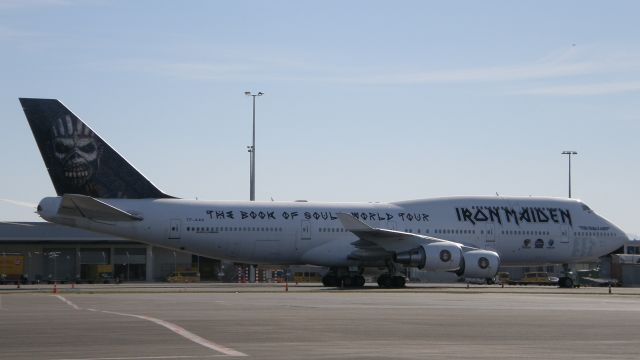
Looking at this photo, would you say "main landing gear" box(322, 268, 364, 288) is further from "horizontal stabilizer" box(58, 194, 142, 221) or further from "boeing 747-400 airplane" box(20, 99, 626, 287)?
"horizontal stabilizer" box(58, 194, 142, 221)

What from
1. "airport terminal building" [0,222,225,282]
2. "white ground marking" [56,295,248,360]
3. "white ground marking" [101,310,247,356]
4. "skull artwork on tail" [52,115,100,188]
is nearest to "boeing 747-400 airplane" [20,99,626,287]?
"skull artwork on tail" [52,115,100,188]

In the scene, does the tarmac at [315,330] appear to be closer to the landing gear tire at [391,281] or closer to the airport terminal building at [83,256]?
the landing gear tire at [391,281]

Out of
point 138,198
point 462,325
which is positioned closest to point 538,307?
point 462,325

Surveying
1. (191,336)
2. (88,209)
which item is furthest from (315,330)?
(88,209)

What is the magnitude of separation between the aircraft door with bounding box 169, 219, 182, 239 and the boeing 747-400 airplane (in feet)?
0.16

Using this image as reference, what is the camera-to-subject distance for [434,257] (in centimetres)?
4369

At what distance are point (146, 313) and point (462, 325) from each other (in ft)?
23.4

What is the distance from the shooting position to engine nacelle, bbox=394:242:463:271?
43656mm

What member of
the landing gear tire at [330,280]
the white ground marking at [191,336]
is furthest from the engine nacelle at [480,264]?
the white ground marking at [191,336]

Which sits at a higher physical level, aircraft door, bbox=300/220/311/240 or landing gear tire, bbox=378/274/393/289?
aircraft door, bbox=300/220/311/240

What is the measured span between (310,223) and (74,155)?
394 inches

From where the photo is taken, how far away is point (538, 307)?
27.0 meters

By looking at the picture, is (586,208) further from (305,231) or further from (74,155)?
(74,155)

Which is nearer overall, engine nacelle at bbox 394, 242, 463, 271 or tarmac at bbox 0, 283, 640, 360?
tarmac at bbox 0, 283, 640, 360
